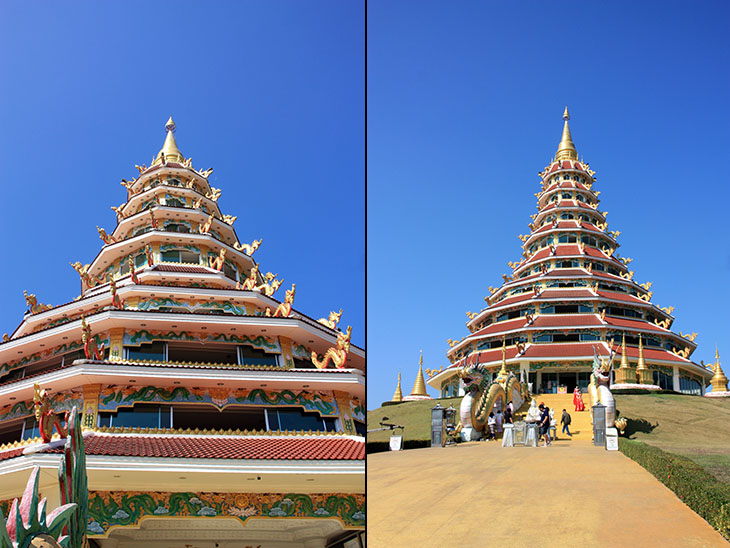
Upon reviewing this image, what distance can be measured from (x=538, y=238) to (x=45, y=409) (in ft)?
132

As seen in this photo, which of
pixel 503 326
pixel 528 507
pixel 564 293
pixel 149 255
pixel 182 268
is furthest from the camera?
pixel 503 326

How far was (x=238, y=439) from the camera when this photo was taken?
13.9m

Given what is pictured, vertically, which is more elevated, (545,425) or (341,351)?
(341,351)

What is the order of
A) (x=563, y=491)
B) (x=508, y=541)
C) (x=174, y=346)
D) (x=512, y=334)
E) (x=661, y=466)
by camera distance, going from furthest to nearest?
(x=512, y=334) < (x=174, y=346) < (x=661, y=466) < (x=563, y=491) < (x=508, y=541)

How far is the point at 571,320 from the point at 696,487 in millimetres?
31220

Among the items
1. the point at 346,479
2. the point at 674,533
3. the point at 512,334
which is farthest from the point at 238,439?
the point at 512,334

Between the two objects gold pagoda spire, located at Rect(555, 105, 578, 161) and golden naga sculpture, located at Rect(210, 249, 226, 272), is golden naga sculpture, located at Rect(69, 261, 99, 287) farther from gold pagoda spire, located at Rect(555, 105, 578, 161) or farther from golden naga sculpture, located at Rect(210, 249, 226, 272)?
gold pagoda spire, located at Rect(555, 105, 578, 161)

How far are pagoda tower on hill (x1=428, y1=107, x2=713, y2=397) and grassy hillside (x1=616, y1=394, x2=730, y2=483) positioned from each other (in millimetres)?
3626

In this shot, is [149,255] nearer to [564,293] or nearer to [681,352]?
[564,293]

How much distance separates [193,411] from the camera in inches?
605

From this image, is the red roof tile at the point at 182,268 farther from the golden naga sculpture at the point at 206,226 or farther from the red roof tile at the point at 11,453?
the red roof tile at the point at 11,453

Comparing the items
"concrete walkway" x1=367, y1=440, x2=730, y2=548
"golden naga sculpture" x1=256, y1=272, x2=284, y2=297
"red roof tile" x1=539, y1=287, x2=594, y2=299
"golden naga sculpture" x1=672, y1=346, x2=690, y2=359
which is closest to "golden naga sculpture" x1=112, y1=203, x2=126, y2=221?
"golden naga sculpture" x1=256, y1=272, x2=284, y2=297

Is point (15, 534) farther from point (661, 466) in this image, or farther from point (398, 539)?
point (661, 466)

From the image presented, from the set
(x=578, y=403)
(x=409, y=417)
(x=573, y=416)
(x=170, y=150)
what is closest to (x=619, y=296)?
(x=578, y=403)
